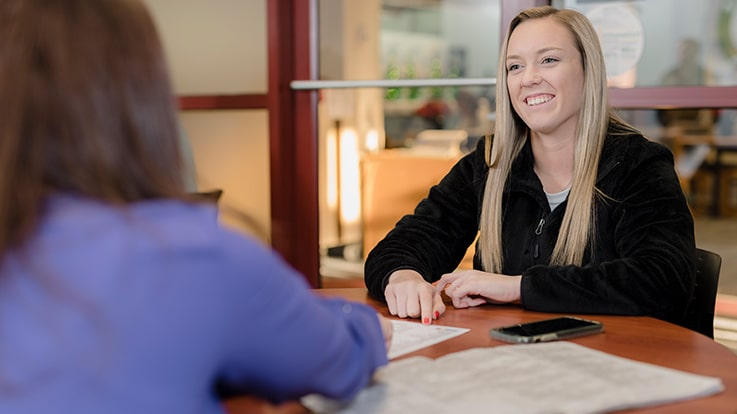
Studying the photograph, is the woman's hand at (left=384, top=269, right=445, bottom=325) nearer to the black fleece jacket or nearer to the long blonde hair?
the black fleece jacket

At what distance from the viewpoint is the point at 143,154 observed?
750 millimetres

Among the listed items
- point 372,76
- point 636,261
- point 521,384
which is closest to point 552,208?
point 636,261

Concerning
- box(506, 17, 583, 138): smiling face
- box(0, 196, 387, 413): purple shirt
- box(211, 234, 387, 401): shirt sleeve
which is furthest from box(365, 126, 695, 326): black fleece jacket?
box(0, 196, 387, 413): purple shirt

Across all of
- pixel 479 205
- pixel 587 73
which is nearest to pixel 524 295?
pixel 479 205

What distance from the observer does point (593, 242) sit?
1.90 m

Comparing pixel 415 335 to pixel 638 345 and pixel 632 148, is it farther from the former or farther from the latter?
pixel 632 148

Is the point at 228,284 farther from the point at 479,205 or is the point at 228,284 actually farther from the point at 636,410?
the point at 479,205

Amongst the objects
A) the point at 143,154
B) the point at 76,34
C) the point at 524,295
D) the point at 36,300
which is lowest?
the point at 524,295

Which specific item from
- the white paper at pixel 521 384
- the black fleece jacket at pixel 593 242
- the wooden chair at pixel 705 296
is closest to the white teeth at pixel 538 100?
the black fleece jacket at pixel 593 242

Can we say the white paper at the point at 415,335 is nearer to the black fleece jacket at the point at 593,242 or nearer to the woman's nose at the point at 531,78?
the black fleece jacket at the point at 593,242

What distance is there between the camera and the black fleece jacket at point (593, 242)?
5.37ft

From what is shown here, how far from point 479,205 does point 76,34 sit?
151 cm

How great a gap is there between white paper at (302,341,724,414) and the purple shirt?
0.32 m

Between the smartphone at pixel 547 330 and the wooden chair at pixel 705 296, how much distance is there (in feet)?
1.58
